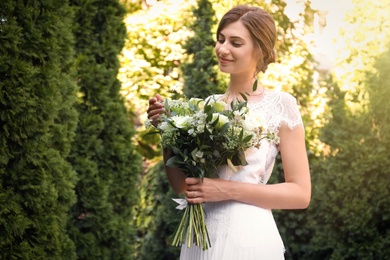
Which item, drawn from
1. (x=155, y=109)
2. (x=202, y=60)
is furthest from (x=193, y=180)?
(x=202, y=60)

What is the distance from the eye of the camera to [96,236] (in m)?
6.20

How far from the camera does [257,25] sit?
10.3ft

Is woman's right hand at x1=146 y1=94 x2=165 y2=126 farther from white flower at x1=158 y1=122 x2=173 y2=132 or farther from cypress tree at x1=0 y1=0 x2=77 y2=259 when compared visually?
cypress tree at x1=0 y1=0 x2=77 y2=259

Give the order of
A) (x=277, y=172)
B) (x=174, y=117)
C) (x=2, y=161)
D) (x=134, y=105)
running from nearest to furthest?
(x=174, y=117), (x=2, y=161), (x=277, y=172), (x=134, y=105)

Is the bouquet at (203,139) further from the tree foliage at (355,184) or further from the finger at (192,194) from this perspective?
the tree foliage at (355,184)

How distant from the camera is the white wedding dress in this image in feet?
9.81

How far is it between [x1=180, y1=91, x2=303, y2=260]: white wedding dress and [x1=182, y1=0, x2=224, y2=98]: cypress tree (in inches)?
185

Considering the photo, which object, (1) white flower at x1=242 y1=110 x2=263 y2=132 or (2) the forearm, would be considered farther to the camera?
(2) the forearm

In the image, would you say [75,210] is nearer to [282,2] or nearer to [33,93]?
[33,93]

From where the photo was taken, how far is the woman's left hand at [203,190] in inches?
115

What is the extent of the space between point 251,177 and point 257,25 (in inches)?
27.3

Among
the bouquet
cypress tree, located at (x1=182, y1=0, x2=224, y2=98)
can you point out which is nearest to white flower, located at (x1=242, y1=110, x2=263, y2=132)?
the bouquet

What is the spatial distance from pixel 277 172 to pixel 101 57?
2485 millimetres

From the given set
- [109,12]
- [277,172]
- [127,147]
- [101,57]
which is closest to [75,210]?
[127,147]
